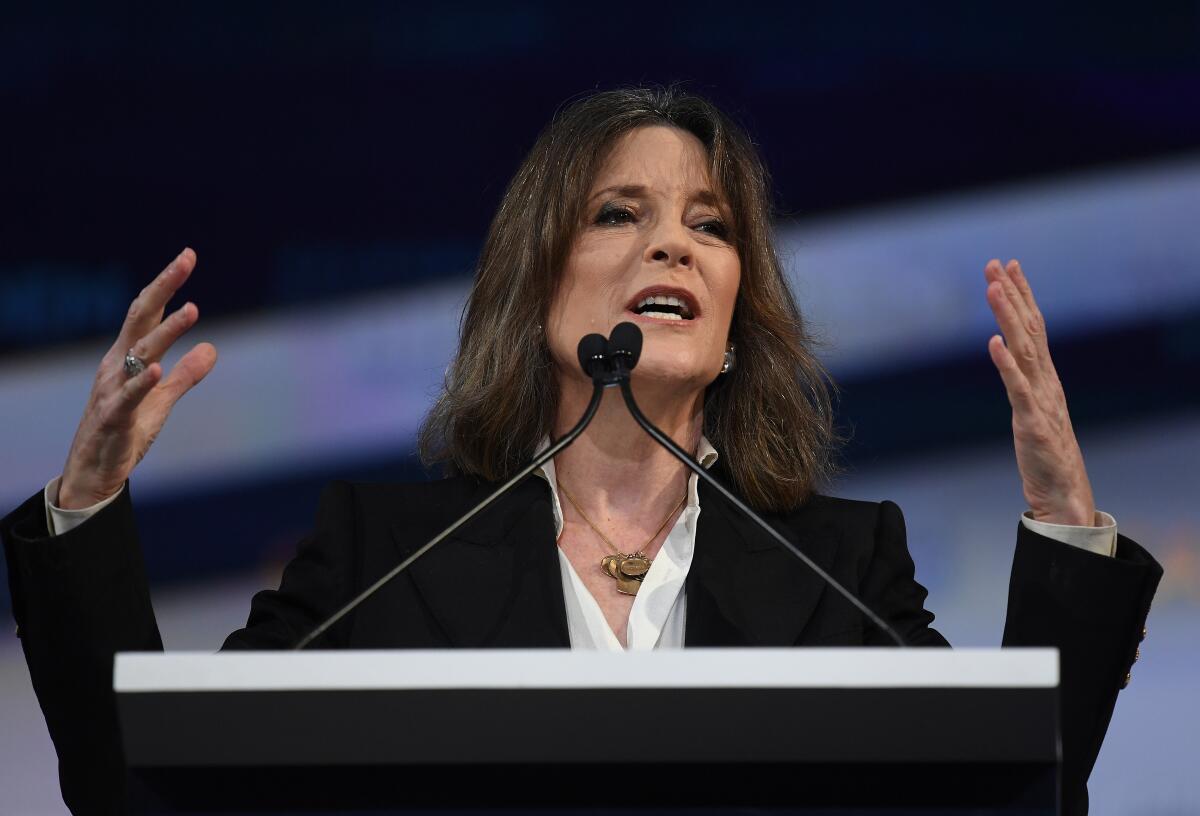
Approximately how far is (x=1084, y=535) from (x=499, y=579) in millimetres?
719

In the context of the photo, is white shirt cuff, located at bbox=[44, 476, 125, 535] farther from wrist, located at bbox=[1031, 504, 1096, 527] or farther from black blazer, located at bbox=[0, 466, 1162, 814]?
wrist, located at bbox=[1031, 504, 1096, 527]

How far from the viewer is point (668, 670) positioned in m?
1.09

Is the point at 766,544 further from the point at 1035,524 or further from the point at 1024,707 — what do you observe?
the point at 1024,707

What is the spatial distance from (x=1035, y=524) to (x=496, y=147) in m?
1.56

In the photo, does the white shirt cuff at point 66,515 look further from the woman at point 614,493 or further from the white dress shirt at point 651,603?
the white dress shirt at point 651,603

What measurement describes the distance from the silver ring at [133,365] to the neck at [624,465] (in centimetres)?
75

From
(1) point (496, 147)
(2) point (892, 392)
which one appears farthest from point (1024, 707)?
(1) point (496, 147)

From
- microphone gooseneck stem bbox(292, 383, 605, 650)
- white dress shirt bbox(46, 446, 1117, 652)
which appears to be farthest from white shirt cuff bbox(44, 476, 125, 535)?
white dress shirt bbox(46, 446, 1117, 652)

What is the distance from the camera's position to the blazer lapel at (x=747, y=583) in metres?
1.83

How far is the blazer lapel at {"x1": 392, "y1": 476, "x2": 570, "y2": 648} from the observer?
1828 millimetres

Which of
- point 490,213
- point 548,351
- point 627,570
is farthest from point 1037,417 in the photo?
point 490,213

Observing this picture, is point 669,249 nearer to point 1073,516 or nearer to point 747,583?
point 747,583

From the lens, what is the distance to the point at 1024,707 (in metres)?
1.09

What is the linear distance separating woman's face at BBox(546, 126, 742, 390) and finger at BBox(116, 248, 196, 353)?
0.68 metres
